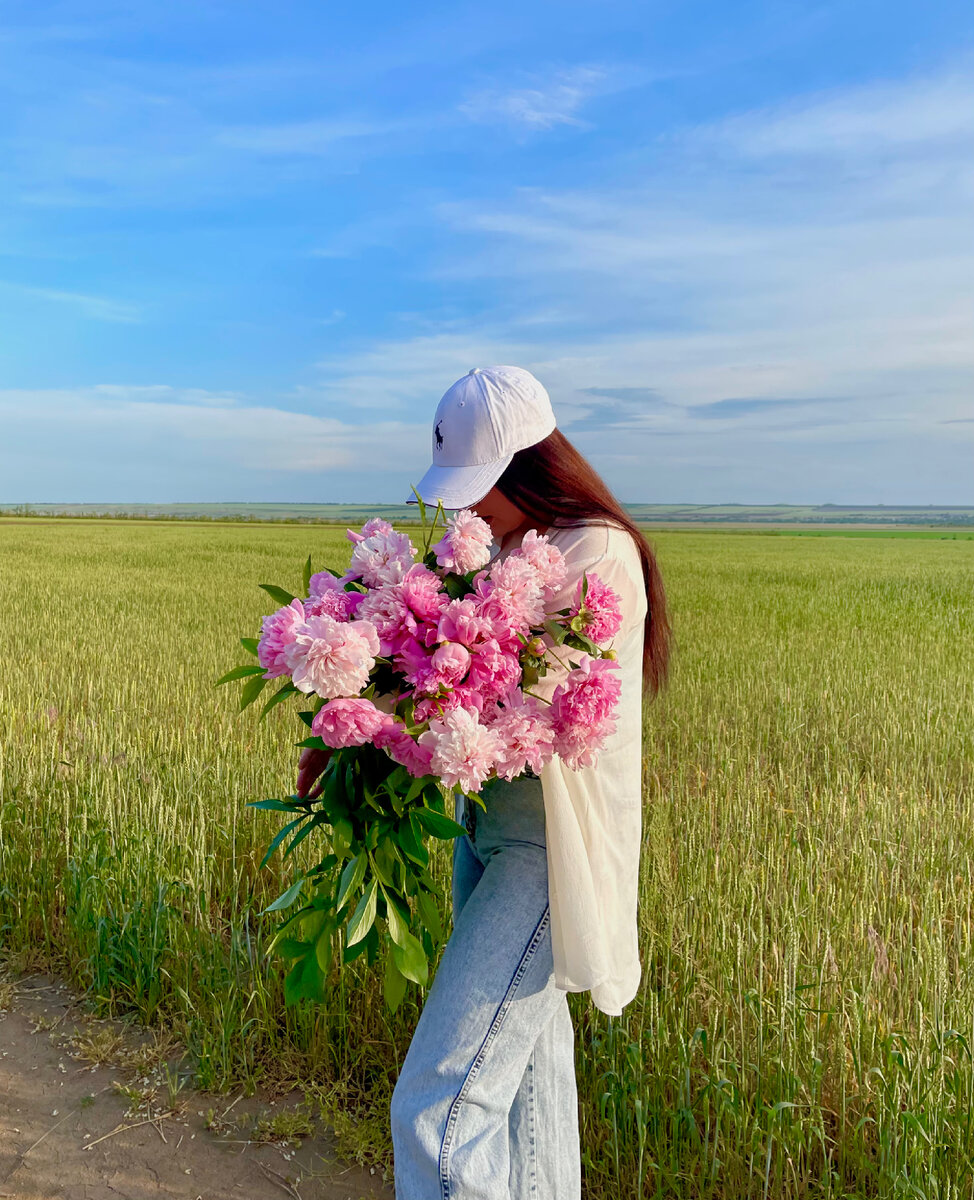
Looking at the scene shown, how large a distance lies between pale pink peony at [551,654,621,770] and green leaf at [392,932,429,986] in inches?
16.8

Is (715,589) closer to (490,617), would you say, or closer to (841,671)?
(841,671)

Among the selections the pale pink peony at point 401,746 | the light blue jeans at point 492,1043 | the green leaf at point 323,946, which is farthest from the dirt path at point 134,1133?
the pale pink peony at point 401,746

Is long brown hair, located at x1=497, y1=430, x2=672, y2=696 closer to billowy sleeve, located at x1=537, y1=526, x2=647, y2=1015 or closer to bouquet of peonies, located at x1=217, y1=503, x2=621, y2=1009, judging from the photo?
billowy sleeve, located at x1=537, y1=526, x2=647, y2=1015

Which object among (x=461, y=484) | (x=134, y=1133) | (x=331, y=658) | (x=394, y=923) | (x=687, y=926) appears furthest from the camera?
(x=687, y=926)

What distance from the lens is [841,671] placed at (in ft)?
27.8

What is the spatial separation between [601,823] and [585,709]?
328mm

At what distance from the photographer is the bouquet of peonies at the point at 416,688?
1.38m

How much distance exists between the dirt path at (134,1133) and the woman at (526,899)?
932 mm

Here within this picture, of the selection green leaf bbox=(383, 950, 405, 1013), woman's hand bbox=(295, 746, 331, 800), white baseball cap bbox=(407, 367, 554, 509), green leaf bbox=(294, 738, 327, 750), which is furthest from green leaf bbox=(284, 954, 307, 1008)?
white baseball cap bbox=(407, 367, 554, 509)

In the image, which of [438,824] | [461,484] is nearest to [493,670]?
[438,824]

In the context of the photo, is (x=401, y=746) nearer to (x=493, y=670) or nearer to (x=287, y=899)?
(x=493, y=670)

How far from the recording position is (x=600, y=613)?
1.46 metres

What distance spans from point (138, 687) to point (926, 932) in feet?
19.1

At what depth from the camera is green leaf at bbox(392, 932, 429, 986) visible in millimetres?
1551
